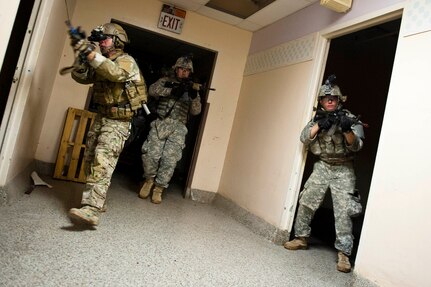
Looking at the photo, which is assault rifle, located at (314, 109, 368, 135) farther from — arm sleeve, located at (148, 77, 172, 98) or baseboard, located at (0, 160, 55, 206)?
baseboard, located at (0, 160, 55, 206)

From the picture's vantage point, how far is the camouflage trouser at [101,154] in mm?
2133

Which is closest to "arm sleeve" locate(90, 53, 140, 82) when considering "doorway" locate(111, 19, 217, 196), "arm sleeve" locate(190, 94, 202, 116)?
"arm sleeve" locate(190, 94, 202, 116)

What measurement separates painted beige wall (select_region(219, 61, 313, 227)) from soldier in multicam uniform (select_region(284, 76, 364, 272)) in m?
0.21

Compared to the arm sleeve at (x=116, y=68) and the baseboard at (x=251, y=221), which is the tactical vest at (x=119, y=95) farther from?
the baseboard at (x=251, y=221)

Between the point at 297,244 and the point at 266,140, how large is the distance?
110 centimetres

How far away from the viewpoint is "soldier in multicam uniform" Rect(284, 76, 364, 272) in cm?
241

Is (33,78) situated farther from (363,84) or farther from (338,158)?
(363,84)

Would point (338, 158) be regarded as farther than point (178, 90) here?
No

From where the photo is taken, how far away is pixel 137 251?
1.88 meters

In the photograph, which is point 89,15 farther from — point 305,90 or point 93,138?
point 305,90

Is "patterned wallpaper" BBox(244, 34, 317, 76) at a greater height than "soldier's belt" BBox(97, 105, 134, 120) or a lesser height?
greater

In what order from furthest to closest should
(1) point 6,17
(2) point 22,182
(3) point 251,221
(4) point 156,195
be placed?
(4) point 156,195
(3) point 251,221
(2) point 22,182
(1) point 6,17

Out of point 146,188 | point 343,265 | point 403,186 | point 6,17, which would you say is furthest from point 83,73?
point 343,265

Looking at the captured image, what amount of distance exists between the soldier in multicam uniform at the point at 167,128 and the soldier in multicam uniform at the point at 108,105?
3.04ft
